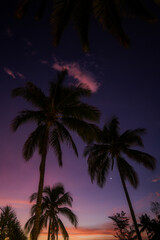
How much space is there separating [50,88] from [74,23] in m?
5.84

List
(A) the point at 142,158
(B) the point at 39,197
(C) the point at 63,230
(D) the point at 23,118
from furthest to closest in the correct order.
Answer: (C) the point at 63,230
(A) the point at 142,158
(D) the point at 23,118
(B) the point at 39,197

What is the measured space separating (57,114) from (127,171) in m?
9.34

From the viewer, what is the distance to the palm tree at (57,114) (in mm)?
9461

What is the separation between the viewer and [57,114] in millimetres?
10016

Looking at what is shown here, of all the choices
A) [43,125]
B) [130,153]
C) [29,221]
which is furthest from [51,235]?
[43,125]

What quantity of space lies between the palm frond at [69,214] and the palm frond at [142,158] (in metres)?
10.3

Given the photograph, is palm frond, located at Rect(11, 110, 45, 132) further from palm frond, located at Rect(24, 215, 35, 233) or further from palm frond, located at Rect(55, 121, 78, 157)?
palm frond, located at Rect(24, 215, 35, 233)

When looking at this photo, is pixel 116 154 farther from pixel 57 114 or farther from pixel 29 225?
pixel 29 225

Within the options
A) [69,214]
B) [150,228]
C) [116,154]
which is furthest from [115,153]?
[69,214]

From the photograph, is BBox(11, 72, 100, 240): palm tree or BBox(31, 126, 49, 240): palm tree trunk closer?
BBox(31, 126, 49, 240): palm tree trunk

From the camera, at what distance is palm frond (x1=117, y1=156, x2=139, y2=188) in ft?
45.4

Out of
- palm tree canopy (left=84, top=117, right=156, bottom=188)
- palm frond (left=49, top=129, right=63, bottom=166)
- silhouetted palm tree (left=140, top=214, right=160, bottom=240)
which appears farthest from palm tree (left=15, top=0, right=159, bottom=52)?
silhouetted palm tree (left=140, top=214, right=160, bottom=240)

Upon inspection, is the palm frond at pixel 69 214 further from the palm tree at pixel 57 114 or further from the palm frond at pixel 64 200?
the palm tree at pixel 57 114

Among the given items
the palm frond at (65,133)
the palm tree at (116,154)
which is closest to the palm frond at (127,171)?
the palm tree at (116,154)
